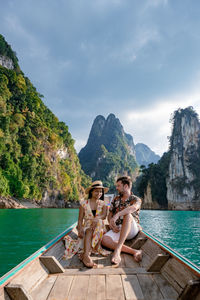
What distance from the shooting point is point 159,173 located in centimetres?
4619

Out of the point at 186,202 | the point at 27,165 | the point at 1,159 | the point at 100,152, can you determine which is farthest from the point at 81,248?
the point at 100,152

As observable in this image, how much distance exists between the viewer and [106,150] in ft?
321

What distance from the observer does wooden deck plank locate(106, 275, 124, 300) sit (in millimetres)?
1678

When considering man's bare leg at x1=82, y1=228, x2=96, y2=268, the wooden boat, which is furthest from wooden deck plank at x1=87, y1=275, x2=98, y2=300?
man's bare leg at x1=82, y1=228, x2=96, y2=268

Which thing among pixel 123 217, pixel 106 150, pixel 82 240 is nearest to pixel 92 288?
pixel 82 240

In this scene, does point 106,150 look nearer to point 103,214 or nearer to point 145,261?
point 103,214

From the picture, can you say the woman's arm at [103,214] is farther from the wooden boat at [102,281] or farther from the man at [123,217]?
the wooden boat at [102,281]

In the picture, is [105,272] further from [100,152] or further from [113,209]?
[100,152]

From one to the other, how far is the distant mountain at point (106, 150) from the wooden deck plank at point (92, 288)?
3545 inches

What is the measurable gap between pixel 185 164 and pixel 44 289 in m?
43.0

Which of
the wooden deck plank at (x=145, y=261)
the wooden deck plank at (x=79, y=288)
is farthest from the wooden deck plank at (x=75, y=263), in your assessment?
the wooden deck plank at (x=145, y=261)

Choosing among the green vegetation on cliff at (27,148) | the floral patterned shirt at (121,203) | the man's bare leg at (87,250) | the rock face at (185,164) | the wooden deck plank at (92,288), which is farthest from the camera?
the rock face at (185,164)

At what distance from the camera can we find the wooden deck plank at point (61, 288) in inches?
66.6

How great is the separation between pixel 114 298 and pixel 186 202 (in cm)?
4113
